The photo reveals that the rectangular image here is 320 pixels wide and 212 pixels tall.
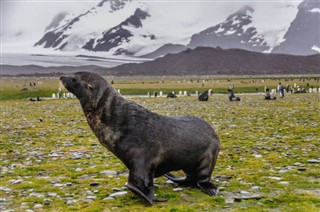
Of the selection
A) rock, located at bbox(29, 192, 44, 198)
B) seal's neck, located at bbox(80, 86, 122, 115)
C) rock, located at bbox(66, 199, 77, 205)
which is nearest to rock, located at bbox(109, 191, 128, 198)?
rock, located at bbox(66, 199, 77, 205)

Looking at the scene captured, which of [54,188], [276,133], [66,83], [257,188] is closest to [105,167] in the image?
[54,188]

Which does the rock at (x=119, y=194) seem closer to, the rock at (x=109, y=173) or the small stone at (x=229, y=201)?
the rock at (x=109, y=173)

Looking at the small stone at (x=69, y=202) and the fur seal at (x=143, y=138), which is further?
the fur seal at (x=143, y=138)

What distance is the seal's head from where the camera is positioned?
909 cm

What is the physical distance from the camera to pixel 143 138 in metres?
8.80

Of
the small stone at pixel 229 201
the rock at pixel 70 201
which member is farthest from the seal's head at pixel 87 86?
the small stone at pixel 229 201

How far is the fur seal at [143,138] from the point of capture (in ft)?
28.3

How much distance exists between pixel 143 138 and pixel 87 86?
172cm

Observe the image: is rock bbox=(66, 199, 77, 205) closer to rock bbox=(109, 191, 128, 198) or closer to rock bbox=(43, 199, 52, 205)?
rock bbox=(43, 199, 52, 205)

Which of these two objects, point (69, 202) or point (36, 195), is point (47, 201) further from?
point (36, 195)

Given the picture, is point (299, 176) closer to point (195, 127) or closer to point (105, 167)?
point (195, 127)

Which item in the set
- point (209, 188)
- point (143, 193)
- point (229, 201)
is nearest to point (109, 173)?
point (143, 193)

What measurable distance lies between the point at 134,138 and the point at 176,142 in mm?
967

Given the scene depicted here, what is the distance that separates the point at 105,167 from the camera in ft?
38.0
